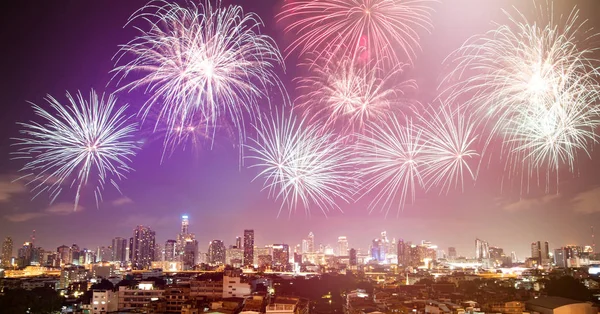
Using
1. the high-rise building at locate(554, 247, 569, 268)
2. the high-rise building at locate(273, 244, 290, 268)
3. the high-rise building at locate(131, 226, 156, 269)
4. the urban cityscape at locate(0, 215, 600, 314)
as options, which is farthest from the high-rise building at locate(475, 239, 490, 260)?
the high-rise building at locate(131, 226, 156, 269)

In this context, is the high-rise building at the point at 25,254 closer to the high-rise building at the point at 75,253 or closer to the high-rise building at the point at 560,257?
the high-rise building at the point at 75,253

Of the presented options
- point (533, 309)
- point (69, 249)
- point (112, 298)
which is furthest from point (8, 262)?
point (533, 309)

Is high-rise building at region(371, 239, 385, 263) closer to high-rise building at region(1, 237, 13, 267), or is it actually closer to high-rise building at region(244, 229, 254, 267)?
high-rise building at region(244, 229, 254, 267)

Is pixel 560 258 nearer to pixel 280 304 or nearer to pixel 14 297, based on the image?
pixel 280 304

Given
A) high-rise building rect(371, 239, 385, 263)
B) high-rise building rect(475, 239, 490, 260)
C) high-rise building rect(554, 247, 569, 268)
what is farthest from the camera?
high-rise building rect(371, 239, 385, 263)

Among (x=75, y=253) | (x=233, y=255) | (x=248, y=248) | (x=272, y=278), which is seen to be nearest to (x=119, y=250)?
(x=75, y=253)

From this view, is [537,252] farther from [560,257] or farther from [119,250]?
[119,250]
